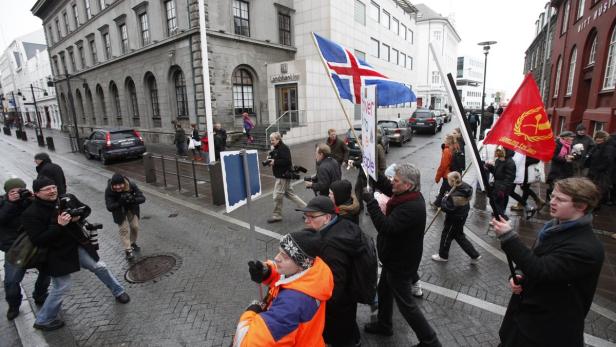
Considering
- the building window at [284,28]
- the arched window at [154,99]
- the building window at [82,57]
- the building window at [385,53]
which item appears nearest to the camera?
the arched window at [154,99]

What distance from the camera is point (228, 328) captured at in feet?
12.1

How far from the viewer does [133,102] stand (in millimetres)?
25062

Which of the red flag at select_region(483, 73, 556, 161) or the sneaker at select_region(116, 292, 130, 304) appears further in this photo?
the sneaker at select_region(116, 292, 130, 304)

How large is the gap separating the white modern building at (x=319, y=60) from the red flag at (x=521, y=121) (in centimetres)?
1632

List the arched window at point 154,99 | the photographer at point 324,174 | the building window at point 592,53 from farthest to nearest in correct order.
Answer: the arched window at point 154,99, the building window at point 592,53, the photographer at point 324,174

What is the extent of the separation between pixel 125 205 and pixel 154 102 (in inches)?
804

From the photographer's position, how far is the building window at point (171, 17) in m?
19.2

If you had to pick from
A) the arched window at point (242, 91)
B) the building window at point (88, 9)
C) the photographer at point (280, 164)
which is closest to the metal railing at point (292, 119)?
the arched window at point (242, 91)

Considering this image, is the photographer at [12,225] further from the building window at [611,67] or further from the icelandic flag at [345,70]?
the building window at [611,67]

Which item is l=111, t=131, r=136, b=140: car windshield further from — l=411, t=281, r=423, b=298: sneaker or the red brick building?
the red brick building

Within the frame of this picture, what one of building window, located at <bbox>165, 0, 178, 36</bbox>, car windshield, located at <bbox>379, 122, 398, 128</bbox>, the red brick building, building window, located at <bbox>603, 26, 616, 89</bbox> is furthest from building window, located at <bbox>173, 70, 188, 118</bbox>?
building window, located at <bbox>603, 26, 616, 89</bbox>

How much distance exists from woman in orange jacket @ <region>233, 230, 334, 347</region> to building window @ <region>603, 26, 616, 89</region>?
14.6m

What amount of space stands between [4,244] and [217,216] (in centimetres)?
398

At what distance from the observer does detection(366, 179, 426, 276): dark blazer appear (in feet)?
9.39
